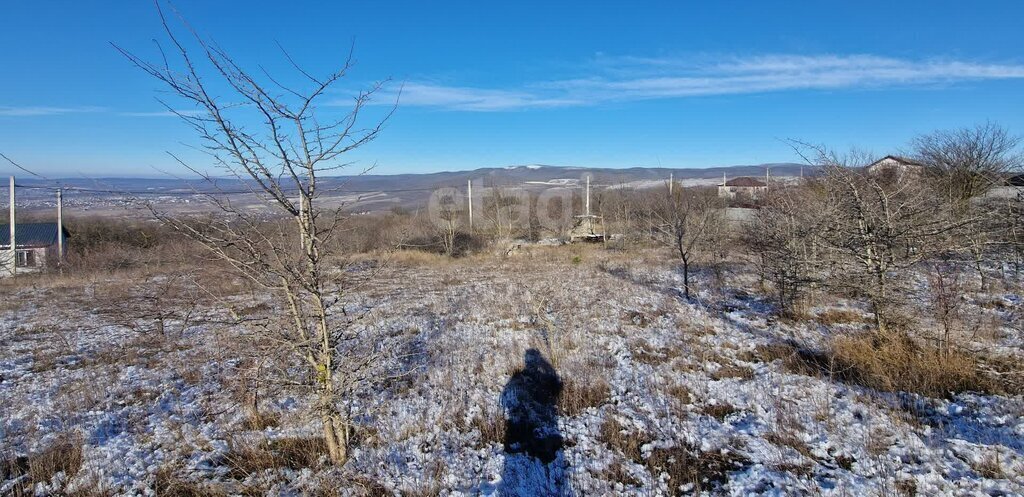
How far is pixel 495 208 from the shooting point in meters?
28.6

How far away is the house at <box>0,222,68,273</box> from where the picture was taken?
19828 mm

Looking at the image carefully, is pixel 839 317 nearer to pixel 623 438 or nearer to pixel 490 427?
pixel 623 438

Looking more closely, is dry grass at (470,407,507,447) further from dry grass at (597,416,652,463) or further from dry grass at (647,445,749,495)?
dry grass at (647,445,749,495)

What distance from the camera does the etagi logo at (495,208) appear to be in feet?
88.4

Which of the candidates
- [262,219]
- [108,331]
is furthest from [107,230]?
[262,219]

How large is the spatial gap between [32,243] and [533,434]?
28152 millimetres

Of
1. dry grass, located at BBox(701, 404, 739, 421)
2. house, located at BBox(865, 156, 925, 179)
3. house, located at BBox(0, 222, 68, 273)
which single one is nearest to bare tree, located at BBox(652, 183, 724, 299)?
house, located at BBox(865, 156, 925, 179)

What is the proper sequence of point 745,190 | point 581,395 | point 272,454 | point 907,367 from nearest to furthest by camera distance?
point 272,454, point 581,395, point 907,367, point 745,190

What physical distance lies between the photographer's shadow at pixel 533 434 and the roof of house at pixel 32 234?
26.3 m

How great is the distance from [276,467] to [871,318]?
8.81 m

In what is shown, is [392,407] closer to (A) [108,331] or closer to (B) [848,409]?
(B) [848,409]

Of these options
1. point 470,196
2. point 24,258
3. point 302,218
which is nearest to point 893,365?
point 302,218

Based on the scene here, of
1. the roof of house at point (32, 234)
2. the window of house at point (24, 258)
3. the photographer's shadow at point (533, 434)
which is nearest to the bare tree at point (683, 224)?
the photographer's shadow at point (533, 434)

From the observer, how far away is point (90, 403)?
520cm
